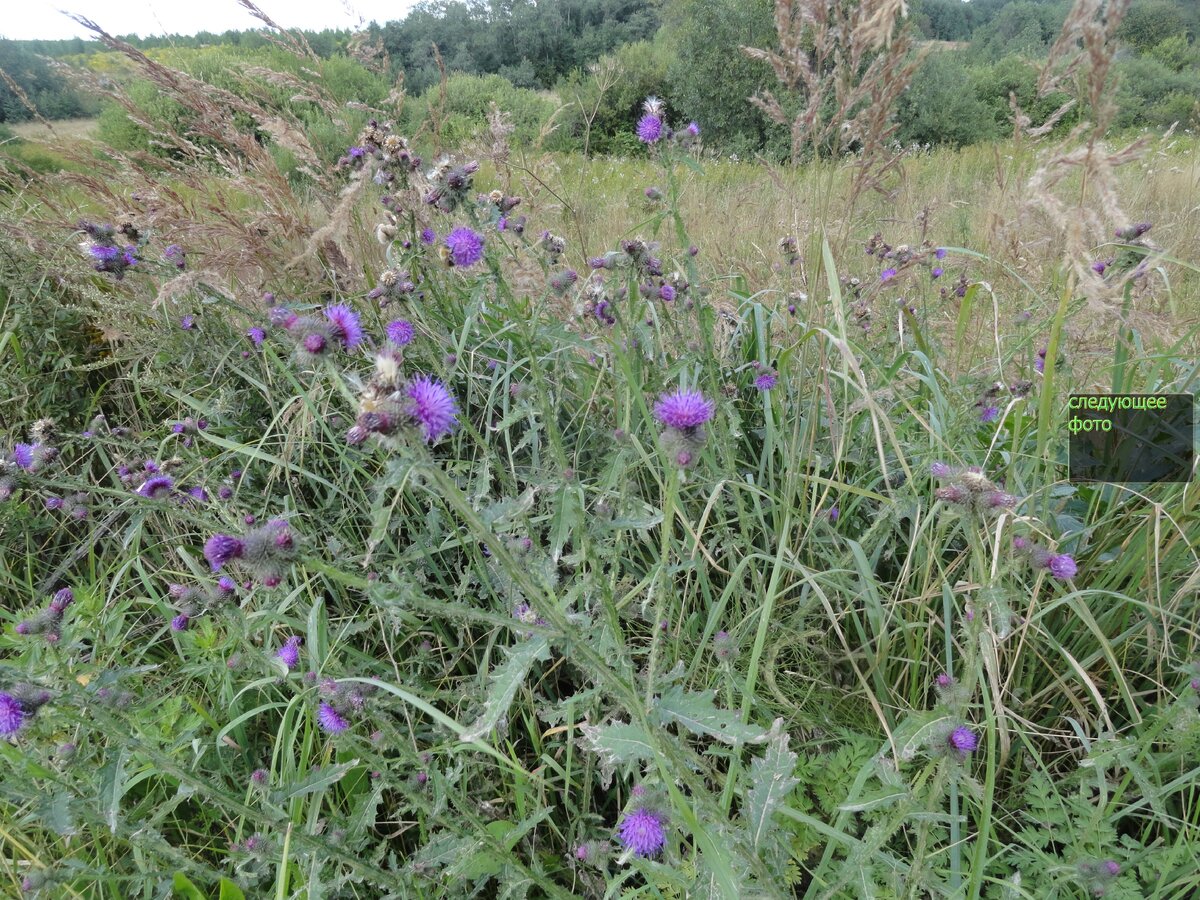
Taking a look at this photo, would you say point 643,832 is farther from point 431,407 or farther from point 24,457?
point 24,457

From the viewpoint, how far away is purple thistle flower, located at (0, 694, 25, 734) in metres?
1.22

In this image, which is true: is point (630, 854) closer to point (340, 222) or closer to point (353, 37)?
point (340, 222)

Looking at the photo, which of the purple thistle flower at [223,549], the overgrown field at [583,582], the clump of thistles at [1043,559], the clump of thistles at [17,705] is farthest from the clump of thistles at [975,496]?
the clump of thistles at [17,705]

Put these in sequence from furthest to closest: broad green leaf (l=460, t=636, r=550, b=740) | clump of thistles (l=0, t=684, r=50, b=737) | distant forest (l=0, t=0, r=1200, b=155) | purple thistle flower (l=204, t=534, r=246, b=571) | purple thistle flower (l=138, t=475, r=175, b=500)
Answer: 1. distant forest (l=0, t=0, r=1200, b=155)
2. purple thistle flower (l=138, t=475, r=175, b=500)
3. clump of thistles (l=0, t=684, r=50, b=737)
4. purple thistle flower (l=204, t=534, r=246, b=571)
5. broad green leaf (l=460, t=636, r=550, b=740)

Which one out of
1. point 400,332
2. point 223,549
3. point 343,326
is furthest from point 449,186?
point 223,549

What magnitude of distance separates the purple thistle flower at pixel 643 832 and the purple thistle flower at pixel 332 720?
0.64m

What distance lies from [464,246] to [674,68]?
59.3 ft

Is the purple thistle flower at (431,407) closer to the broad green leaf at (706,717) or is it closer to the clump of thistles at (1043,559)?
the broad green leaf at (706,717)

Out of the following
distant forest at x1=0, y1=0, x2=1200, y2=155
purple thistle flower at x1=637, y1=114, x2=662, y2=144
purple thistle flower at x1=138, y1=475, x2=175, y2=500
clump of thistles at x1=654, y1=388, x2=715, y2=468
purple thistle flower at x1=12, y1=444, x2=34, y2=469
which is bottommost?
purple thistle flower at x1=138, y1=475, x2=175, y2=500

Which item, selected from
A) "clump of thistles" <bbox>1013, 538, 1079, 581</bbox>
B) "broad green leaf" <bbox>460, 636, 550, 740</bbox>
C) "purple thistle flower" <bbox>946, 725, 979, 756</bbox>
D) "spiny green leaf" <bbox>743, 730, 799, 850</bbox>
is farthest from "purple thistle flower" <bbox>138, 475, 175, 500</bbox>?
"clump of thistles" <bbox>1013, 538, 1079, 581</bbox>

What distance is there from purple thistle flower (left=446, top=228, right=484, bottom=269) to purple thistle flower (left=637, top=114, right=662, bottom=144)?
638 millimetres

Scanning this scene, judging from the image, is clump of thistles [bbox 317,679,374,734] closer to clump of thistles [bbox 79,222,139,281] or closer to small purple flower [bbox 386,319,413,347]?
small purple flower [bbox 386,319,413,347]

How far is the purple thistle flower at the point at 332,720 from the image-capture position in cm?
140

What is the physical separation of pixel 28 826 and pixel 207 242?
2.24 metres
